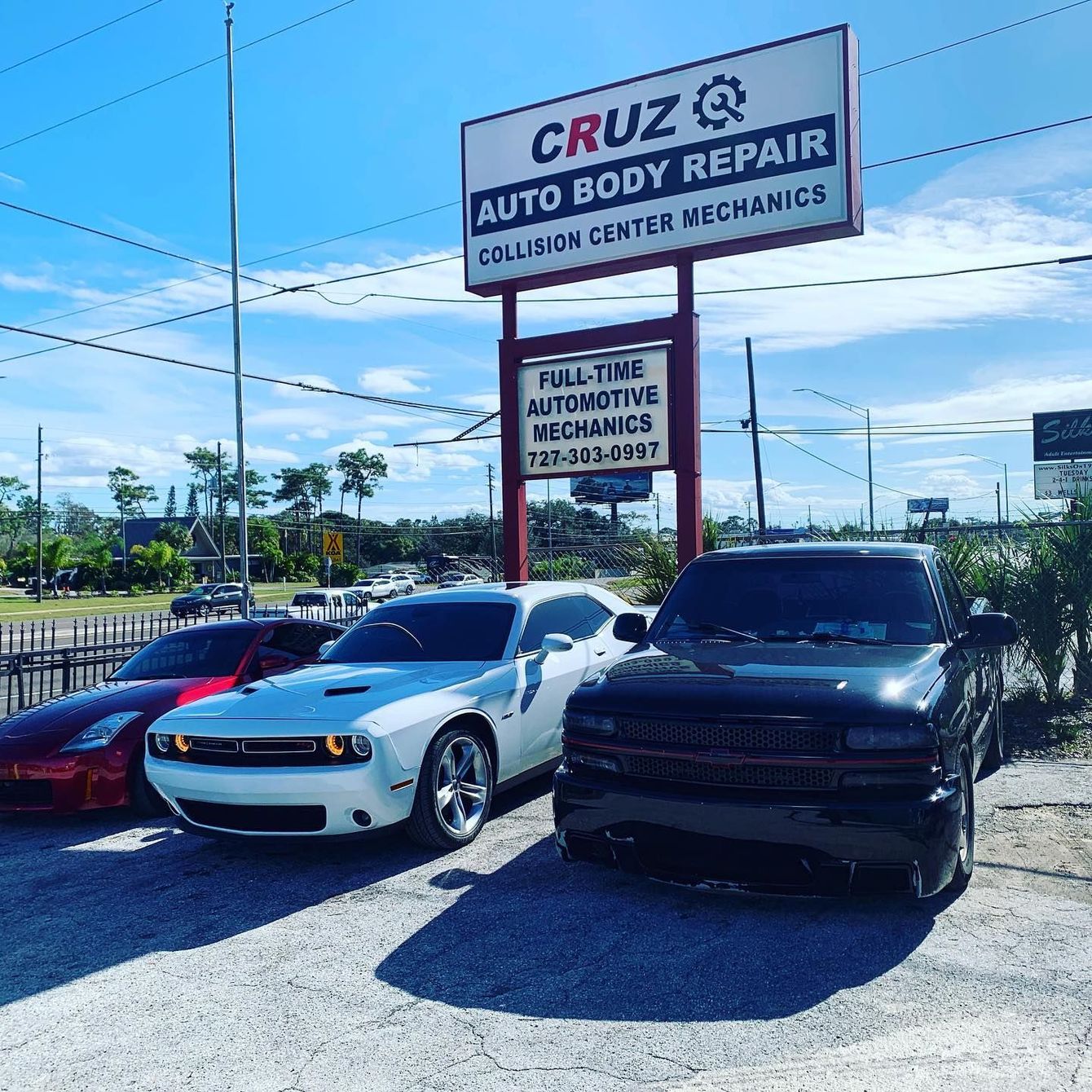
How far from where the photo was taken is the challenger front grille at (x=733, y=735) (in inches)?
164

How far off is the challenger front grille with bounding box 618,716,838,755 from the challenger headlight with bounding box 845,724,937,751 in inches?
5.6

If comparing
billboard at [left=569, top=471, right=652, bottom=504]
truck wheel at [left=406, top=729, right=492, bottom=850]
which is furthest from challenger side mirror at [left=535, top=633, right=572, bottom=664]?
billboard at [left=569, top=471, right=652, bottom=504]

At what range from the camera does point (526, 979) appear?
397cm

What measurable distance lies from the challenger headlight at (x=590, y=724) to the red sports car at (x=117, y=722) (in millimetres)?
3682

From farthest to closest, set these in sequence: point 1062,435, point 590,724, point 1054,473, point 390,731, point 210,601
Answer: point 1062,435
point 1054,473
point 210,601
point 390,731
point 590,724

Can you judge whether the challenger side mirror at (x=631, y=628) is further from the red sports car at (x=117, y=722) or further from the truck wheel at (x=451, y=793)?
the red sports car at (x=117, y=722)

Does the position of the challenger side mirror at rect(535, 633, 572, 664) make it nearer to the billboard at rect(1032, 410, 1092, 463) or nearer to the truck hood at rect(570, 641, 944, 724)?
the truck hood at rect(570, 641, 944, 724)

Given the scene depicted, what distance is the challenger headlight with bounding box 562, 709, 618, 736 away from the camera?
464cm

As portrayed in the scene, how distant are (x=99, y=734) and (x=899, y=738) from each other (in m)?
5.45

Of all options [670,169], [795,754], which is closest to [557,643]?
[795,754]

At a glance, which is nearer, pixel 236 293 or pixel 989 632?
pixel 989 632

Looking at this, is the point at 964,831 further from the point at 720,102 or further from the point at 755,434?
the point at 755,434

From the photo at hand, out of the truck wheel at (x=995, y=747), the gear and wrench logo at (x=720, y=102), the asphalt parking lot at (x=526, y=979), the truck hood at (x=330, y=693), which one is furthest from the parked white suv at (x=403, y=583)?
the asphalt parking lot at (x=526, y=979)

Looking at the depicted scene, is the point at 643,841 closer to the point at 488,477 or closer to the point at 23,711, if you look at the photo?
the point at 23,711
